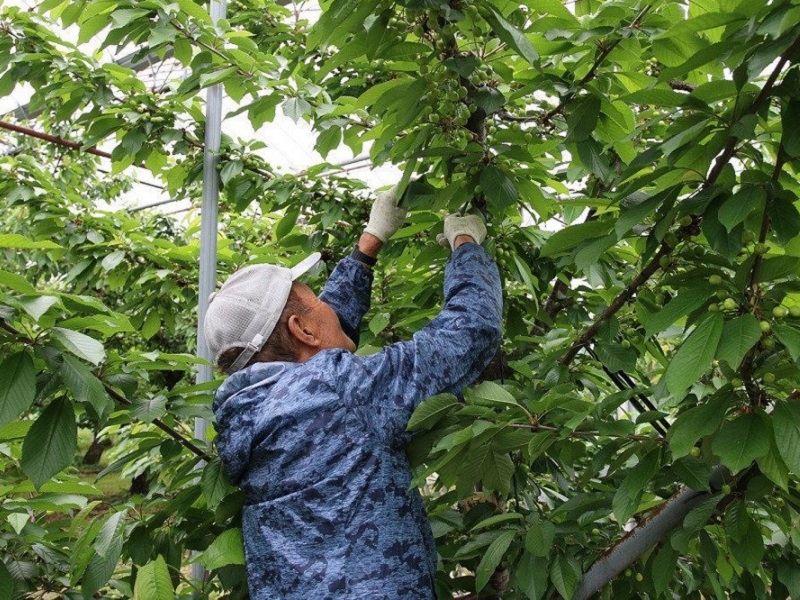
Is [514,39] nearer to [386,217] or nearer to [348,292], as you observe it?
[386,217]

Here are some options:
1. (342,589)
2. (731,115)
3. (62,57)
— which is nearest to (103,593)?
(342,589)

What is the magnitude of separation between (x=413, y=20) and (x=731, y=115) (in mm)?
627

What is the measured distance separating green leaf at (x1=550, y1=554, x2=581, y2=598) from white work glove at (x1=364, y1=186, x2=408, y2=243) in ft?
3.20

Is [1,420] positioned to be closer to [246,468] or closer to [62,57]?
[246,468]

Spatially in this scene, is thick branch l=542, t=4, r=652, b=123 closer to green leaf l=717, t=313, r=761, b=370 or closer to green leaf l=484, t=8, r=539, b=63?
green leaf l=484, t=8, r=539, b=63

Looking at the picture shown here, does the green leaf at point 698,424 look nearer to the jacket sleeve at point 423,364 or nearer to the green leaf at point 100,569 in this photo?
the jacket sleeve at point 423,364

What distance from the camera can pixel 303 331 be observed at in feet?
6.05

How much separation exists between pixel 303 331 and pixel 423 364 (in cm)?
37

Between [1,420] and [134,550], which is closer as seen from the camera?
[1,420]

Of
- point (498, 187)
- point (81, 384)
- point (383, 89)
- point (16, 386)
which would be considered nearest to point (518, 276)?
point (498, 187)

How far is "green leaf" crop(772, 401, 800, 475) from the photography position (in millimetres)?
1200

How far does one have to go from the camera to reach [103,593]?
7.25 ft

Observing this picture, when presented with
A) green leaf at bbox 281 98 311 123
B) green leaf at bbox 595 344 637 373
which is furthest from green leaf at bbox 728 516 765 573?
green leaf at bbox 281 98 311 123

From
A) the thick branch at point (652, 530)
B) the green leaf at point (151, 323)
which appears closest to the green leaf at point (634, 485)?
the thick branch at point (652, 530)
